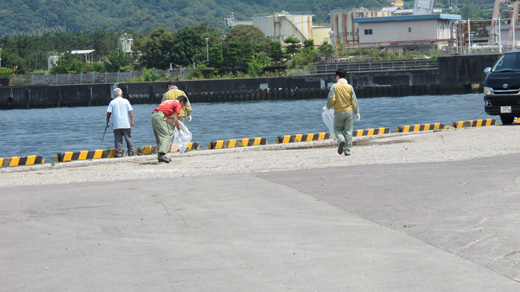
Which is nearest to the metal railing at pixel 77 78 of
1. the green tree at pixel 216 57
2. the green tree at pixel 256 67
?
the green tree at pixel 216 57

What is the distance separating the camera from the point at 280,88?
275 ft

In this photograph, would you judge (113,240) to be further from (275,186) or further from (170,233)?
(275,186)

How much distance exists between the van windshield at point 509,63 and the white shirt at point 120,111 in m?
11.6

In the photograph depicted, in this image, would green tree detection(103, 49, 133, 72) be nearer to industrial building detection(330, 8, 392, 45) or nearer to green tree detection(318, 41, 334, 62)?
green tree detection(318, 41, 334, 62)

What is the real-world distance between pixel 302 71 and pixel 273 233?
77.7 metres

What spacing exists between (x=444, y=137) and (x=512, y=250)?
562 inches

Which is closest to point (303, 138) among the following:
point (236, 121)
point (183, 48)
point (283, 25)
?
point (236, 121)

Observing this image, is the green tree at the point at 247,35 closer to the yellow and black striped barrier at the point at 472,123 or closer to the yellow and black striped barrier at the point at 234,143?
the yellow and black striped barrier at the point at 472,123

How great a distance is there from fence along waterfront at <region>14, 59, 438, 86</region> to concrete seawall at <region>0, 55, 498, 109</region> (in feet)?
5.33

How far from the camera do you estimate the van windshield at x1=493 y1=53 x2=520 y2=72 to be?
83.0 ft

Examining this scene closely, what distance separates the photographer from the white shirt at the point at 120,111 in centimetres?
2070

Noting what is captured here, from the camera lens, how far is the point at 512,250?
830 centimetres

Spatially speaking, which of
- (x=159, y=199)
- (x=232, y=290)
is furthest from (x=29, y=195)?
(x=232, y=290)

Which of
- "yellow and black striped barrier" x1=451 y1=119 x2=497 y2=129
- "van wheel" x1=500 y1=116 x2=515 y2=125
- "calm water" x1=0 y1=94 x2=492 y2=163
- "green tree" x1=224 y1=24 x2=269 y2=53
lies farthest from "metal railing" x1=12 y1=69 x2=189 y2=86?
"van wheel" x1=500 y1=116 x2=515 y2=125
